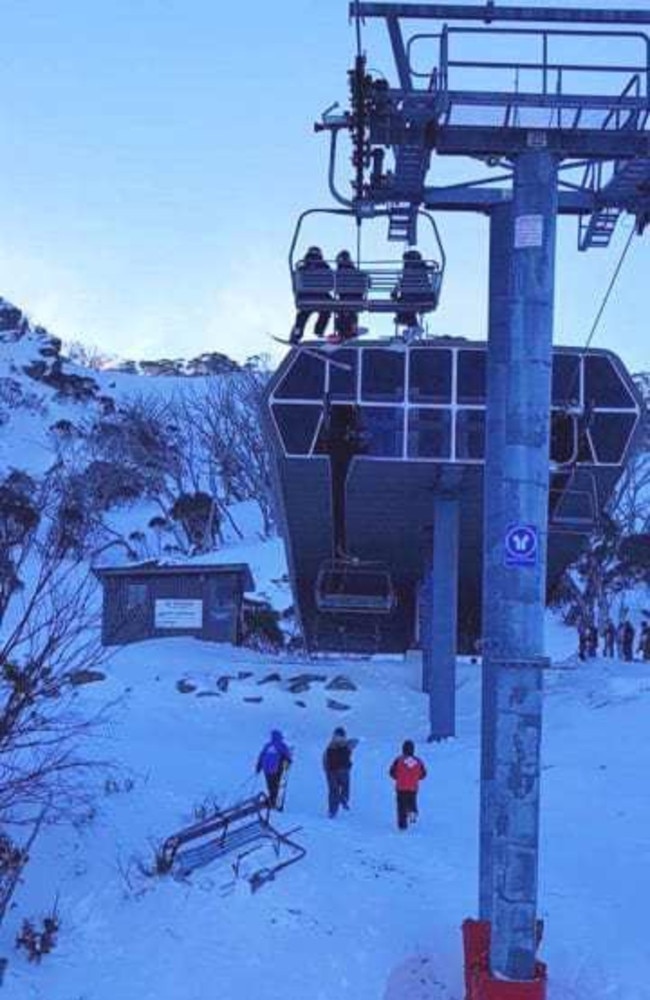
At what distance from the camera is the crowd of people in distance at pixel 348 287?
1041 cm

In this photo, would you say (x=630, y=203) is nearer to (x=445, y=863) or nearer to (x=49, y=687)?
(x=49, y=687)

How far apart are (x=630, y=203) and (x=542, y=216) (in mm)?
1451

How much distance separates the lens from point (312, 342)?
13.7m

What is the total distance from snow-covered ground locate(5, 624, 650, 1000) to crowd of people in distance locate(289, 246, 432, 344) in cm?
620

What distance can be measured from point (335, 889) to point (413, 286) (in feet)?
23.1

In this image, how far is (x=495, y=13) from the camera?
28.3 ft

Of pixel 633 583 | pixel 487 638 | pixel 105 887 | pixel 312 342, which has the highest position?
pixel 633 583

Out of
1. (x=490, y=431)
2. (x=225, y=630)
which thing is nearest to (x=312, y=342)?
(x=490, y=431)

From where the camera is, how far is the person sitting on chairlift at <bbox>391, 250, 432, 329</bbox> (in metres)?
10.4

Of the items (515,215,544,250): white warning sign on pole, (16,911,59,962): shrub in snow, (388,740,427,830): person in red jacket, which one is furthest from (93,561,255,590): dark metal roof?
(515,215,544,250): white warning sign on pole

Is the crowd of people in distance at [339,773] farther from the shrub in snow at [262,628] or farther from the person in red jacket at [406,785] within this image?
the shrub in snow at [262,628]

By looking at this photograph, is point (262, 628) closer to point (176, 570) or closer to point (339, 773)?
point (176, 570)

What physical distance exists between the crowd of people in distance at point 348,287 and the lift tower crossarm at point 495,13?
227 cm

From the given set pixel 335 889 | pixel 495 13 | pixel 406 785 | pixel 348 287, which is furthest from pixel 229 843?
pixel 495 13
